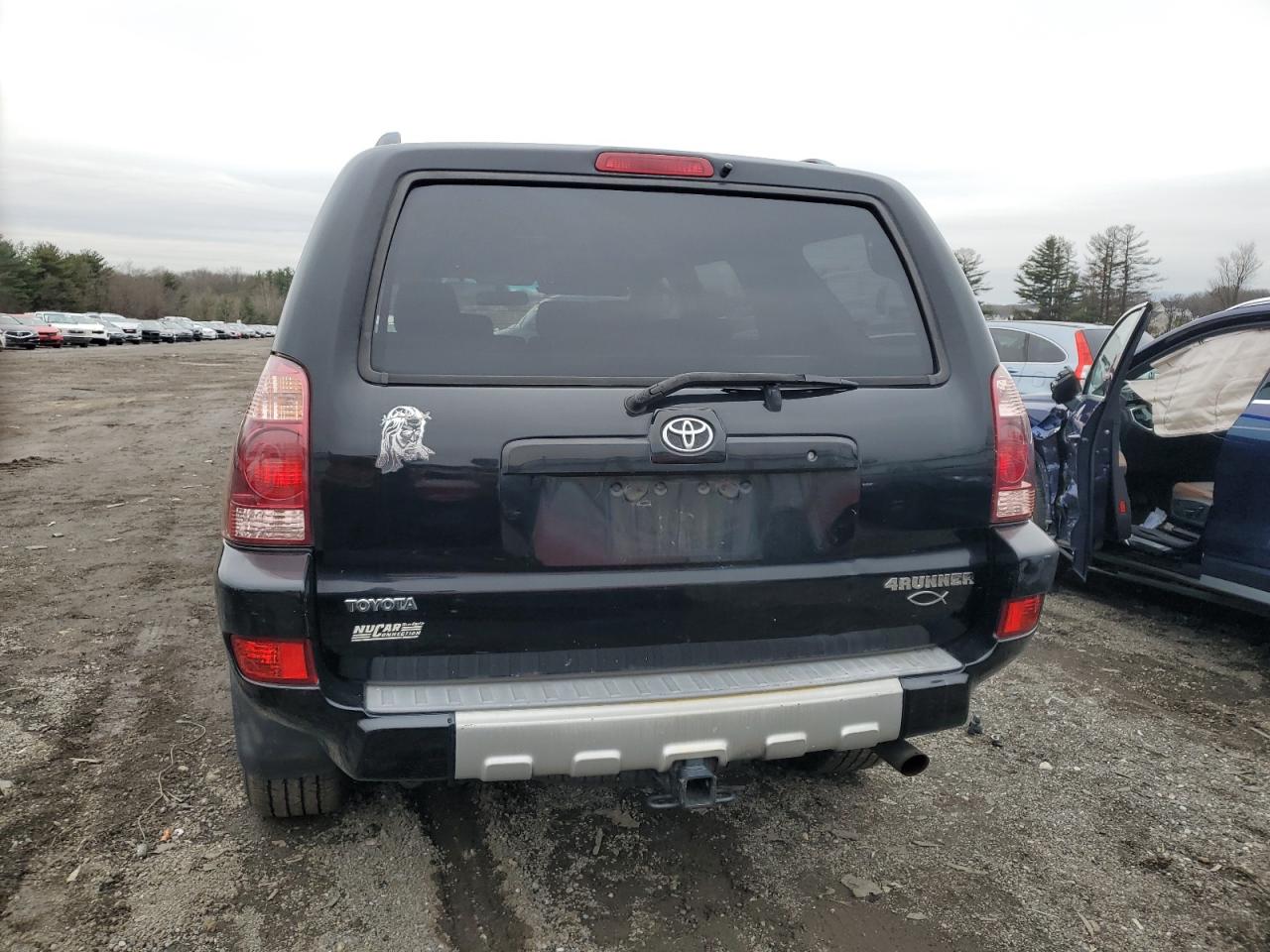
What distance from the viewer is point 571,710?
213cm

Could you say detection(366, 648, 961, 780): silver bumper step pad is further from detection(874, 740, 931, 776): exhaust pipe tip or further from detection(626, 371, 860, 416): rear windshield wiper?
detection(626, 371, 860, 416): rear windshield wiper

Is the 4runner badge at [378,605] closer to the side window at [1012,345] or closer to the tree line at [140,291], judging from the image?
the side window at [1012,345]

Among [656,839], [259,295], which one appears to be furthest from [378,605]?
[259,295]

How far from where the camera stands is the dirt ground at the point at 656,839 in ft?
8.05

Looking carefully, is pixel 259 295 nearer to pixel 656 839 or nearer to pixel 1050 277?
pixel 1050 277

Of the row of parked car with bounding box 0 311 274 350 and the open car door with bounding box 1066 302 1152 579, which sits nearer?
the open car door with bounding box 1066 302 1152 579

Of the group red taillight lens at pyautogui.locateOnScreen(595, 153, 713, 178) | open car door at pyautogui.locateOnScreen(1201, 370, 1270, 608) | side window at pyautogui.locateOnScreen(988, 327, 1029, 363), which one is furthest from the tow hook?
side window at pyautogui.locateOnScreen(988, 327, 1029, 363)

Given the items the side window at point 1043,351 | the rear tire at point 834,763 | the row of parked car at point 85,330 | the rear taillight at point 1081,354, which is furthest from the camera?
the row of parked car at point 85,330

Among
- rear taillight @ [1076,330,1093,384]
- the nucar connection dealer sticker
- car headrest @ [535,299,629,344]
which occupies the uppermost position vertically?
car headrest @ [535,299,629,344]

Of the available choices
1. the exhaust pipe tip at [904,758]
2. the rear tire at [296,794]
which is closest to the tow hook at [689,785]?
the exhaust pipe tip at [904,758]

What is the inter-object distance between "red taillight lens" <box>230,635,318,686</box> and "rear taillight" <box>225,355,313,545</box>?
23 cm

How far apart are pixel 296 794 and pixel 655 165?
213cm

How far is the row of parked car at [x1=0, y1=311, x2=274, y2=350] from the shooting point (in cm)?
4269

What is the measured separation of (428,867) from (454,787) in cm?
49
